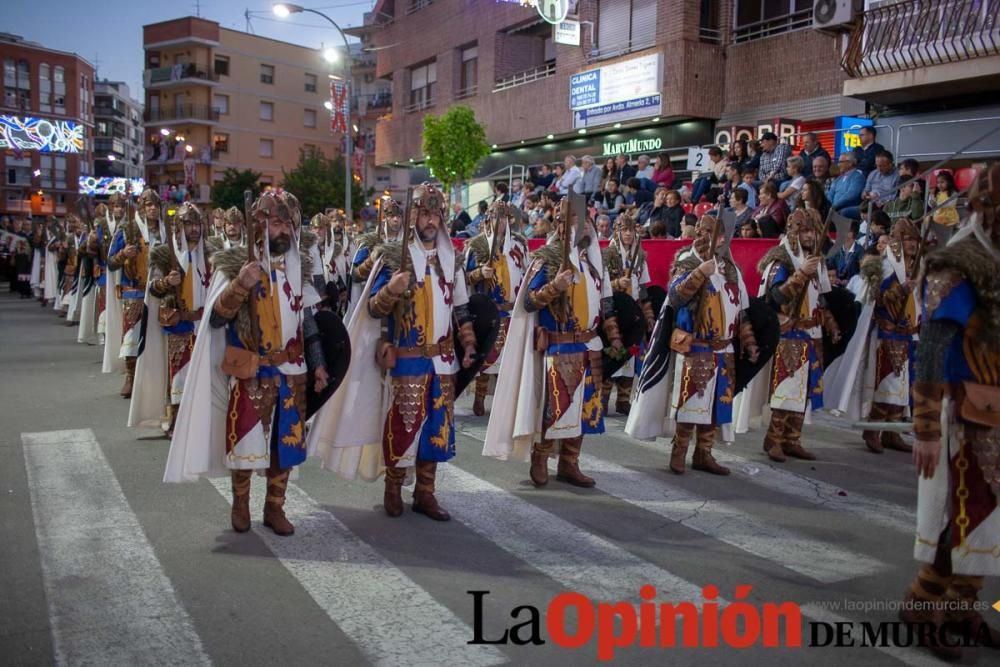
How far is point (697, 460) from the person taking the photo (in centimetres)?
754

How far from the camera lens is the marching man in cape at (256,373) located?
214 inches

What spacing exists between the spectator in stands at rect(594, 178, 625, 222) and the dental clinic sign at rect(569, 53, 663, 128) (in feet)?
18.2

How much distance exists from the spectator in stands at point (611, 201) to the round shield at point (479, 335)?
9.61 m

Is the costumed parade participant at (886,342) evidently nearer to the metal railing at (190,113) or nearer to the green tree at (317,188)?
the green tree at (317,188)


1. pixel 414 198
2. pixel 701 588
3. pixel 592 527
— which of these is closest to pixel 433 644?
pixel 701 588

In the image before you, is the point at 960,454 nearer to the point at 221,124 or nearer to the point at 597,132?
the point at 597,132

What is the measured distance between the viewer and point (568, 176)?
61.3ft

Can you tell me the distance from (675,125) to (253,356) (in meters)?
17.7

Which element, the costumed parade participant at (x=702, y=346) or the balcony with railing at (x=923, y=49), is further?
the balcony with railing at (x=923, y=49)

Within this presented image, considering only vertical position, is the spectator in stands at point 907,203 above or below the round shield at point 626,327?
above

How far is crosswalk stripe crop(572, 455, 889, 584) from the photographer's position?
5234mm

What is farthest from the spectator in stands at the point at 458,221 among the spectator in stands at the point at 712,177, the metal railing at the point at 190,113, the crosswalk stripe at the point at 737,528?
the metal railing at the point at 190,113

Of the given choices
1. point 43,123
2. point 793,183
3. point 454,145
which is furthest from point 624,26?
point 43,123

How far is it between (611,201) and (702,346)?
928 centimetres
